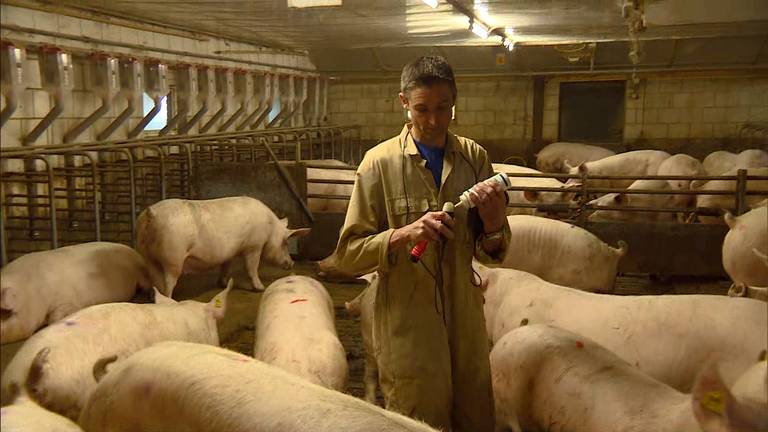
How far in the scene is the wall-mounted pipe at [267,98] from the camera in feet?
16.7

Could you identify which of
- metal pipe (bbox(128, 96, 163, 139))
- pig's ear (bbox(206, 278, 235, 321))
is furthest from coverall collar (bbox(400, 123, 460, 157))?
pig's ear (bbox(206, 278, 235, 321))

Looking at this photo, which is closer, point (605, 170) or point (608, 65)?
point (608, 65)

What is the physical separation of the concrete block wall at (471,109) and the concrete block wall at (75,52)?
707 millimetres

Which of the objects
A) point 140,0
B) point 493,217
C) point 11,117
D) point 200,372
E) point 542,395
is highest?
point 140,0

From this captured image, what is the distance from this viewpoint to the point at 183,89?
10.4 feet

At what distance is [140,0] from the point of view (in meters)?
2.23

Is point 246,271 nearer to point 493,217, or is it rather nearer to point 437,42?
point 437,42

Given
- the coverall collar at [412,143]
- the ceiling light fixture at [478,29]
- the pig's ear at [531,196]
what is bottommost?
the pig's ear at [531,196]

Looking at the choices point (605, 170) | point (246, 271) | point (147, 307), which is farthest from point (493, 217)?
point (605, 170)

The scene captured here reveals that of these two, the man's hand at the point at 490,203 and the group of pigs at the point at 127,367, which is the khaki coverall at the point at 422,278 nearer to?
the man's hand at the point at 490,203

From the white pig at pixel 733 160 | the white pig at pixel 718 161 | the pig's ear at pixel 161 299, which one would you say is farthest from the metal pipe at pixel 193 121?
the white pig at pixel 718 161

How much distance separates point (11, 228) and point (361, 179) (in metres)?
1.26

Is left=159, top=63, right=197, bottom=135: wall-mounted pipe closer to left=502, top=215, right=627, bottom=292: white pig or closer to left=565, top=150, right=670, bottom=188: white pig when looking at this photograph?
left=502, top=215, right=627, bottom=292: white pig

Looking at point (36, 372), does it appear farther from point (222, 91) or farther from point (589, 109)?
point (589, 109)
